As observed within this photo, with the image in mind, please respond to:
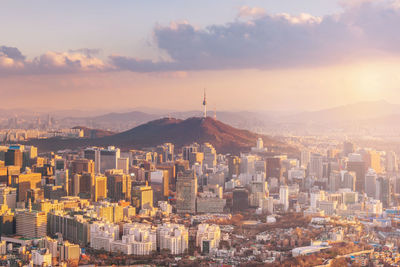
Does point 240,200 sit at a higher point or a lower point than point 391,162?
lower

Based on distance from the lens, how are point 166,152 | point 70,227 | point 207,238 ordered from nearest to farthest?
point 207,238
point 70,227
point 166,152

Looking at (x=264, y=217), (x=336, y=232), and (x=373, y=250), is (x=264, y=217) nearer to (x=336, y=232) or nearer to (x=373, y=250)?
(x=336, y=232)

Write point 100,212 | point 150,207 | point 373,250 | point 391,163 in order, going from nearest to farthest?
point 373,250 → point 100,212 → point 150,207 → point 391,163

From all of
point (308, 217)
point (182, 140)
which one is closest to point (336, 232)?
point (308, 217)

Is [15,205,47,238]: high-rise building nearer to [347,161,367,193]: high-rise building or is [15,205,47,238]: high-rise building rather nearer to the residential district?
the residential district

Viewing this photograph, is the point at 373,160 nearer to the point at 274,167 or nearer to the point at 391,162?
the point at 391,162

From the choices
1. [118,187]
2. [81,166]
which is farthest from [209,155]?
[118,187]
